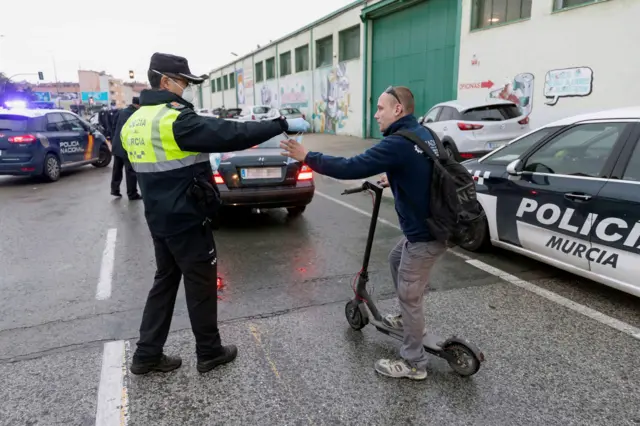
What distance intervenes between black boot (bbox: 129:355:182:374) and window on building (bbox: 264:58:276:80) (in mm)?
32068

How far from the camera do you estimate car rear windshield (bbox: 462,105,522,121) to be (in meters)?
10.6

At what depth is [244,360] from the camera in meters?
3.13

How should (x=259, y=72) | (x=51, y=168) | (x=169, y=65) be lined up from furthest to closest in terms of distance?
(x=259, y=72)
(x=51, y=168)
(x=169, y=65)

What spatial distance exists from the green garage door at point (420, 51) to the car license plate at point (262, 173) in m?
11.1

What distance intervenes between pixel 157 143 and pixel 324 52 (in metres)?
24.7

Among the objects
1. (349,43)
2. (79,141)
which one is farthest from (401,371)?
(349,43)

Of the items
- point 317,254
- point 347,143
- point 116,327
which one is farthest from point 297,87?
point 116,327

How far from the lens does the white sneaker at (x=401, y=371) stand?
2871 mm

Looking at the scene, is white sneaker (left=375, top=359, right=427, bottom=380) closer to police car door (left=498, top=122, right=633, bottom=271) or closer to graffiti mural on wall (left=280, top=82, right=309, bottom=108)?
police car door (left=498, top=122, right=633, bottom=271)

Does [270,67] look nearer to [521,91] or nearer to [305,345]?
[521,91]

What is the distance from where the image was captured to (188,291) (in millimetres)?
2910

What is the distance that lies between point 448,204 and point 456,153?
848 cm

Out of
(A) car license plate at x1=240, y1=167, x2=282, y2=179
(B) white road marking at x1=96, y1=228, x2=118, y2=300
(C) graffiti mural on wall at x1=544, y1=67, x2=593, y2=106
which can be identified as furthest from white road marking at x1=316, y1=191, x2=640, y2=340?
(C) graffiti mural on wall at x1=544, y1=67, x2=593, y2=106

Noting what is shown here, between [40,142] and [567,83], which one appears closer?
[40,142]
